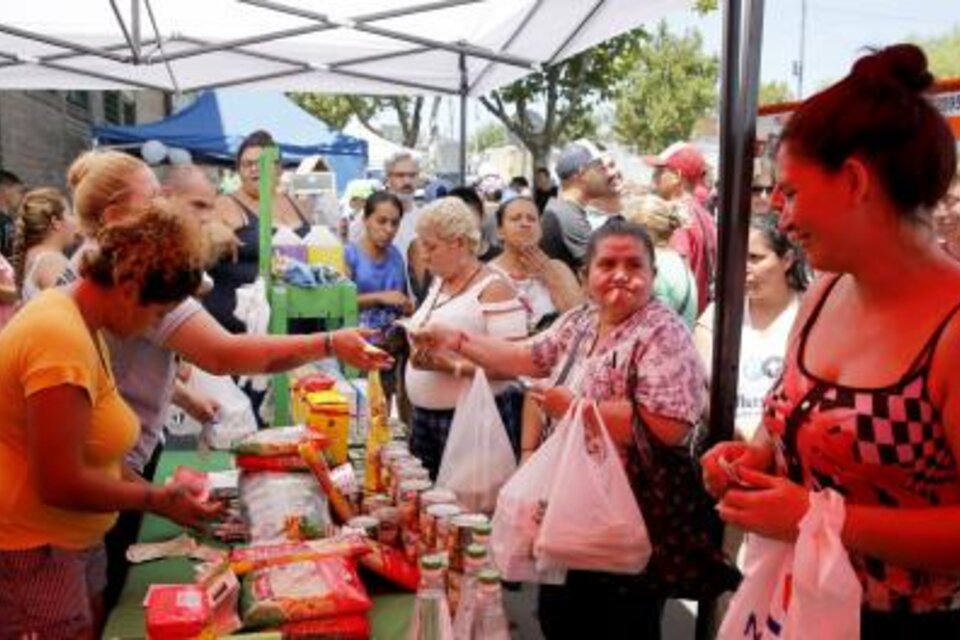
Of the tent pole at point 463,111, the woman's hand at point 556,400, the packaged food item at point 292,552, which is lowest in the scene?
the packaged food item at point 292,552

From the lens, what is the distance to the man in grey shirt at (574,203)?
5.02 m

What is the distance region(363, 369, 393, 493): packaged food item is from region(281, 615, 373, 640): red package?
800mm

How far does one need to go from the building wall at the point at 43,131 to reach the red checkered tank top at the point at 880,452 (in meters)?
11.7

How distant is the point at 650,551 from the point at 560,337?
805mm

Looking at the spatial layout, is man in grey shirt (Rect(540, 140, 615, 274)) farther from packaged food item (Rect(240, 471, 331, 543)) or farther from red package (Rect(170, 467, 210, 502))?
red package (Rect(170, 467, 210, 502))

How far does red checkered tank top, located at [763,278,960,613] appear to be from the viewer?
140cm

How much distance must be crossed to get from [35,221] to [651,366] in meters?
2.96

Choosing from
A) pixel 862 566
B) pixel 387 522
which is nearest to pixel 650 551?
pixel 387 522

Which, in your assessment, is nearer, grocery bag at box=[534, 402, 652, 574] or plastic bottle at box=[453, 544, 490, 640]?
plastic bottle at box=[453, 544, 490, 640]

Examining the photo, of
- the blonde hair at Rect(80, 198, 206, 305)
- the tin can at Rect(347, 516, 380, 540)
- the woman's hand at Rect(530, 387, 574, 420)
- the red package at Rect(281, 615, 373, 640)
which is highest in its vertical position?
the blonde hair at Rect(80, 198, 206, 305)

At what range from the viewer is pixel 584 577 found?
8.33 feet

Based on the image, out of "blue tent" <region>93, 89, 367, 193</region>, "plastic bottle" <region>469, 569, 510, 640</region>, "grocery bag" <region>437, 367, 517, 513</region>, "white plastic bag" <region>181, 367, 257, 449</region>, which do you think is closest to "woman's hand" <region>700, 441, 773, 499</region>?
"plastic bottle" <region>469, 569, 510, 640</region>

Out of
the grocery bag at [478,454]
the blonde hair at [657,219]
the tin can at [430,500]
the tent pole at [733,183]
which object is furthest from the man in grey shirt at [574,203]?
the tin can at [430,500]

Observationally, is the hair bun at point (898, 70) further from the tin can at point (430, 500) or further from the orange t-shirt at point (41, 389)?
the orange t-shirt at point (41, 389)
